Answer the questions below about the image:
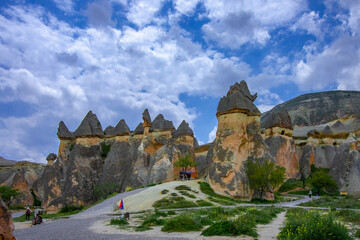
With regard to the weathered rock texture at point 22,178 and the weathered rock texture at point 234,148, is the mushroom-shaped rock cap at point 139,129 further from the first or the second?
the weathered rock texture at point 22,178

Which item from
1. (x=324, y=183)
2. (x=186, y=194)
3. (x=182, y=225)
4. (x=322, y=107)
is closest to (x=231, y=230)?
(x=182, y=225)

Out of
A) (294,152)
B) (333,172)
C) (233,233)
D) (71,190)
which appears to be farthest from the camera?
(294,152)

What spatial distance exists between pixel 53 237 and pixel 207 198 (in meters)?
14.5

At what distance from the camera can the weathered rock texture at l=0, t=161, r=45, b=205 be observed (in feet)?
147

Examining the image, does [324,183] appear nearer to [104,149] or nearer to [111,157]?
[111,157]

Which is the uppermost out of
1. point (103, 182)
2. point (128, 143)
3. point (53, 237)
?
point (128, 143)

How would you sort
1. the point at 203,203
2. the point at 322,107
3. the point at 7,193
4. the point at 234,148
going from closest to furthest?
the point at 203,203 → the point at 234,148 → the point at 7,193 → the point at 322,107

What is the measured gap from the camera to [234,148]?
85.3 ft

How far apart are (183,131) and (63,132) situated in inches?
677

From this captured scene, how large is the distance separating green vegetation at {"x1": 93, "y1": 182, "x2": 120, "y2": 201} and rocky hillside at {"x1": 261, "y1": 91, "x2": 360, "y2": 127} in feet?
234

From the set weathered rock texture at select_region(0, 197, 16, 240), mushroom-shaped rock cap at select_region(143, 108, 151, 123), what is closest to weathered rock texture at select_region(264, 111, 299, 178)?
mushroom-shaped rock cap at select_region(143, 108, 151, 123)

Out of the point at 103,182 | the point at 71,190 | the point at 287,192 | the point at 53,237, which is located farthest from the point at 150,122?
the point at 53,237

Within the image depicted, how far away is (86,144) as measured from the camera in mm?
37719

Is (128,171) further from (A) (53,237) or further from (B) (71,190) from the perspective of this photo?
(A) (53,237)
